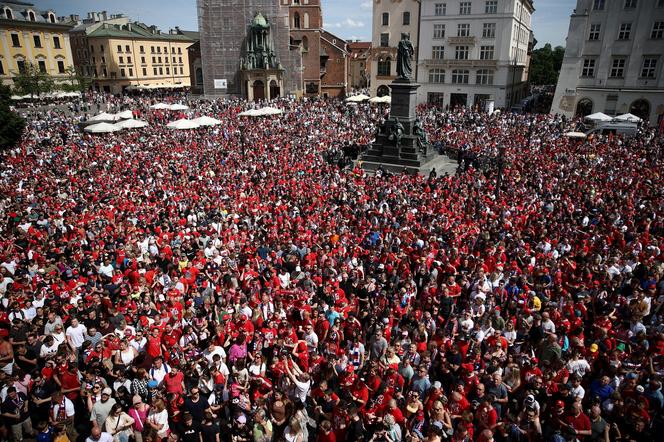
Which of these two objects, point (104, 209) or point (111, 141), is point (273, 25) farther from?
point (104, 209)

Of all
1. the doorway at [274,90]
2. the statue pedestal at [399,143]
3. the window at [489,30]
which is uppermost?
the window at [489,30]

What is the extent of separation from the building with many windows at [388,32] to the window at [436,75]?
3.21 metres

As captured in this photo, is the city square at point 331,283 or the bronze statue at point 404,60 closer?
the city square at point 331,283

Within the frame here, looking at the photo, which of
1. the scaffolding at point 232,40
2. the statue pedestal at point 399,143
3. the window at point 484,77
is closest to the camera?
the statue pedestal at point 399,143

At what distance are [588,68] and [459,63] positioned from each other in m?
13.6

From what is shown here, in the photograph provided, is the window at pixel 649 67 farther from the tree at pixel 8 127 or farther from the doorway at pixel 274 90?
the tree at pixel 8 127

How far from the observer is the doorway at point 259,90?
54612 mm

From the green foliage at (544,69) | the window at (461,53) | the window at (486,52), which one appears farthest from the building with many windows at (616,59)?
the green foliage at (544,69)

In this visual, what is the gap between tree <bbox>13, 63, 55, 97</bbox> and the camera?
49156 millimetres

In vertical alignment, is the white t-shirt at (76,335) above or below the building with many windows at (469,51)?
below

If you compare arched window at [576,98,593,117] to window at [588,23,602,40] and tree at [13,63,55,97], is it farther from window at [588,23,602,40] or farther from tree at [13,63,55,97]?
tree at [13,63,55,97]

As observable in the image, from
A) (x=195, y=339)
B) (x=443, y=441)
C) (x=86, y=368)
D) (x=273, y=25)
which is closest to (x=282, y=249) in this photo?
(x=195, y=339)

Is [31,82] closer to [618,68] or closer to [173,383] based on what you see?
[173,383]

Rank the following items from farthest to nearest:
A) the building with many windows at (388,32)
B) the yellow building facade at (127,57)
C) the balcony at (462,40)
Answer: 1. the yellow building facade at (127,57)
2. the building with many windows at (388,32)
3. the balcony at (462,40)
